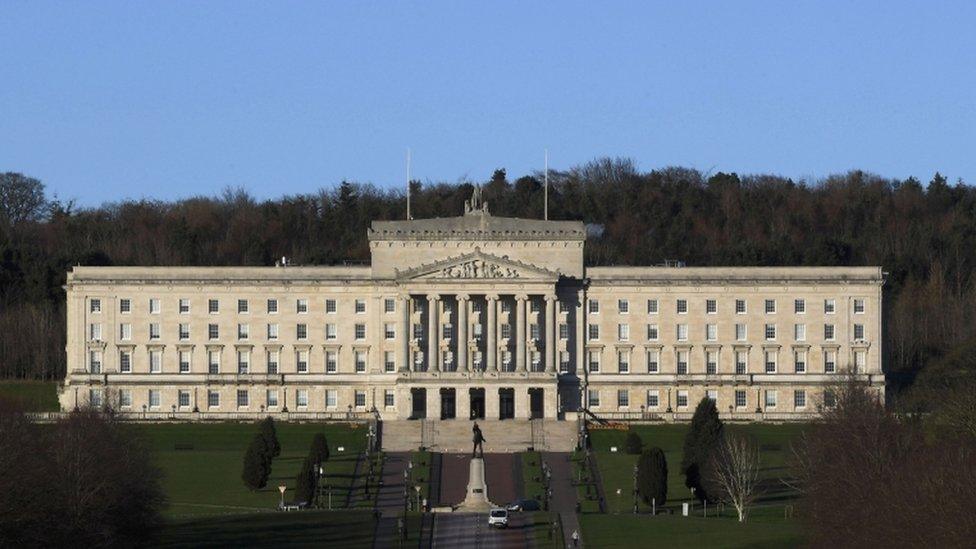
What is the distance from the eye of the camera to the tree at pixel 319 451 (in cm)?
12512

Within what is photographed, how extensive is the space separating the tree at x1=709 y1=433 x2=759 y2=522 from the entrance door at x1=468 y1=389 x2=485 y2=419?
1162 inches

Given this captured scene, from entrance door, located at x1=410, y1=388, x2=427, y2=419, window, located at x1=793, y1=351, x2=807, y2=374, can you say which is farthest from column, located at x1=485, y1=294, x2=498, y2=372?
window, located at x1=793, y1=351, x2=807, y2=374

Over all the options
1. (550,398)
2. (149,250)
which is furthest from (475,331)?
(149,250)

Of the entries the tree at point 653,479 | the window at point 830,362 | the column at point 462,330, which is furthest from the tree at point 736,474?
the window at point 830,362

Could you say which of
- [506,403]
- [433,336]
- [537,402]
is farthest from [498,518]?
[433,336]

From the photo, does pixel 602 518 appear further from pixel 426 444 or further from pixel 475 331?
pixel 475 331

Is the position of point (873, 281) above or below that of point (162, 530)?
above

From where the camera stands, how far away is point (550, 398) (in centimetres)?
15138

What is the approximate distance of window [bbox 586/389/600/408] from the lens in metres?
154

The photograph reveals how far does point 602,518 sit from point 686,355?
142ft

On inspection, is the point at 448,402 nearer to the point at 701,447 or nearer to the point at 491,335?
the point at 491,335

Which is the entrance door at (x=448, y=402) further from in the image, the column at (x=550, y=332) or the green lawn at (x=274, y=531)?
the green lawn at (x=274, y=531)

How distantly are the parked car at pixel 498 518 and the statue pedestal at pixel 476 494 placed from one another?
17.3 feet

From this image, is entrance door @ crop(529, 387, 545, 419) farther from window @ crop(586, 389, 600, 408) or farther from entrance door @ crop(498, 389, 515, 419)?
window @ crop(586, 389, 600, 408)
